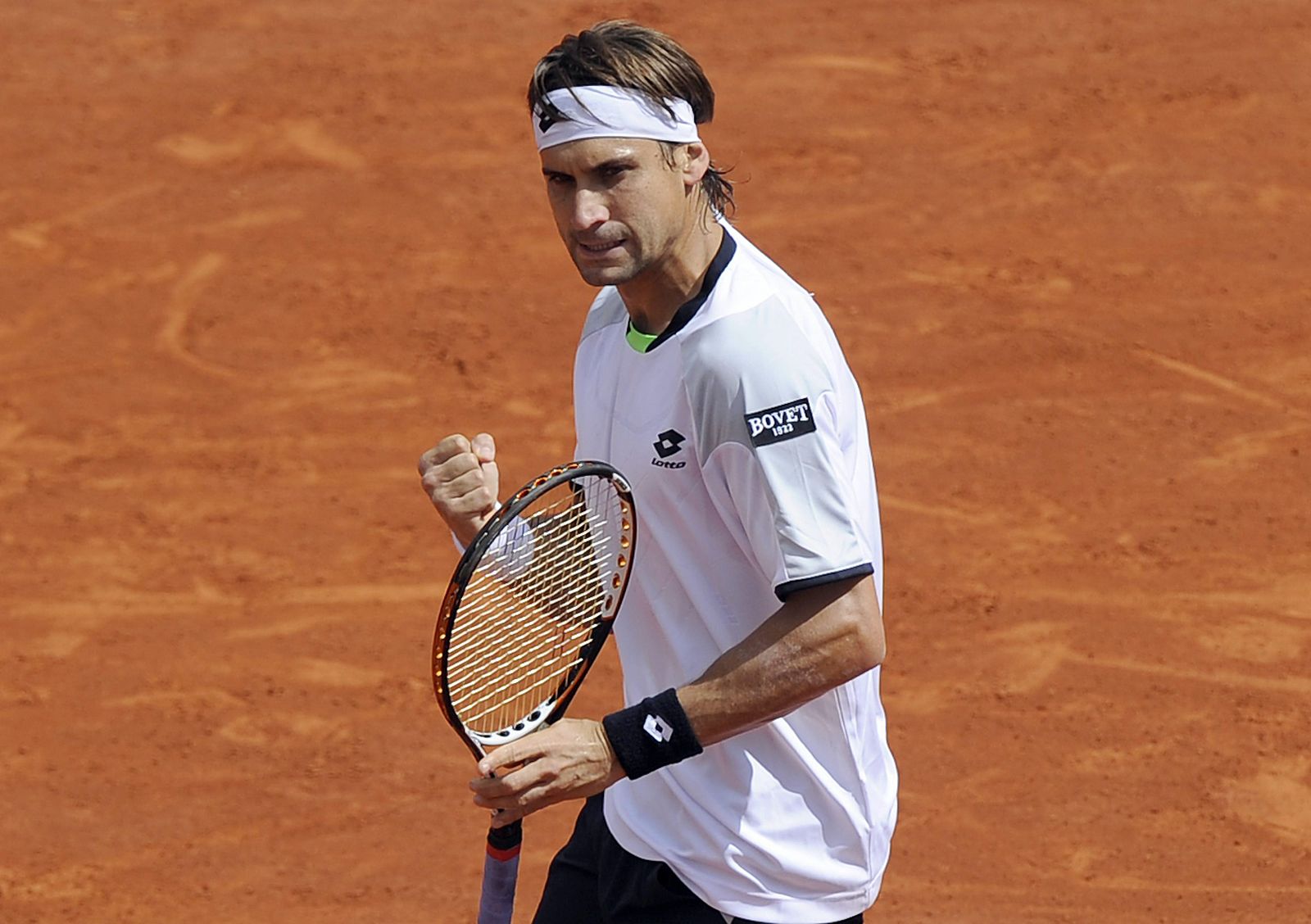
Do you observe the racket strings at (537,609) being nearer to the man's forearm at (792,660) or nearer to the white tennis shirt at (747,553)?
the white tennis shirt at (747,553)

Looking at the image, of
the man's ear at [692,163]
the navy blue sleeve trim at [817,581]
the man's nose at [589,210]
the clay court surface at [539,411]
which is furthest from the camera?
the clay court surface at [539,411]

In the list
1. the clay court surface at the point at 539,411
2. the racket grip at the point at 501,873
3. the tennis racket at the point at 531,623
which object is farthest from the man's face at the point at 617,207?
the clay court surface at the point at 539,411

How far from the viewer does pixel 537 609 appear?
3625mm

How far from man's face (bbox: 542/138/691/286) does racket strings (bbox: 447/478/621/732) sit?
0.43 meters

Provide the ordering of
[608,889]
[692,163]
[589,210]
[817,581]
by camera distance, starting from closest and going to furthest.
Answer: [817,581] < [589,210] < [692,163] < [608,889]

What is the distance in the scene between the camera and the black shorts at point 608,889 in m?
3.47

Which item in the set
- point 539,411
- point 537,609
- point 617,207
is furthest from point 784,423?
point 539,411

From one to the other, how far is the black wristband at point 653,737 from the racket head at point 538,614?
1.03 ft

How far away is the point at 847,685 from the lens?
331 centimetres

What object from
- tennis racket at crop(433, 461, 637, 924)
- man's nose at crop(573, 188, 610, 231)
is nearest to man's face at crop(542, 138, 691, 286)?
man's nose at crop(573, 188, 610, 231)

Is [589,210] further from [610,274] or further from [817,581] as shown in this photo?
[817,581]

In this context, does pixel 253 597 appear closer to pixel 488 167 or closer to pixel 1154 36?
pixel 488 167

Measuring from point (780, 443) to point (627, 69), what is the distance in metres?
0.78

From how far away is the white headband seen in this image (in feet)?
10.7
